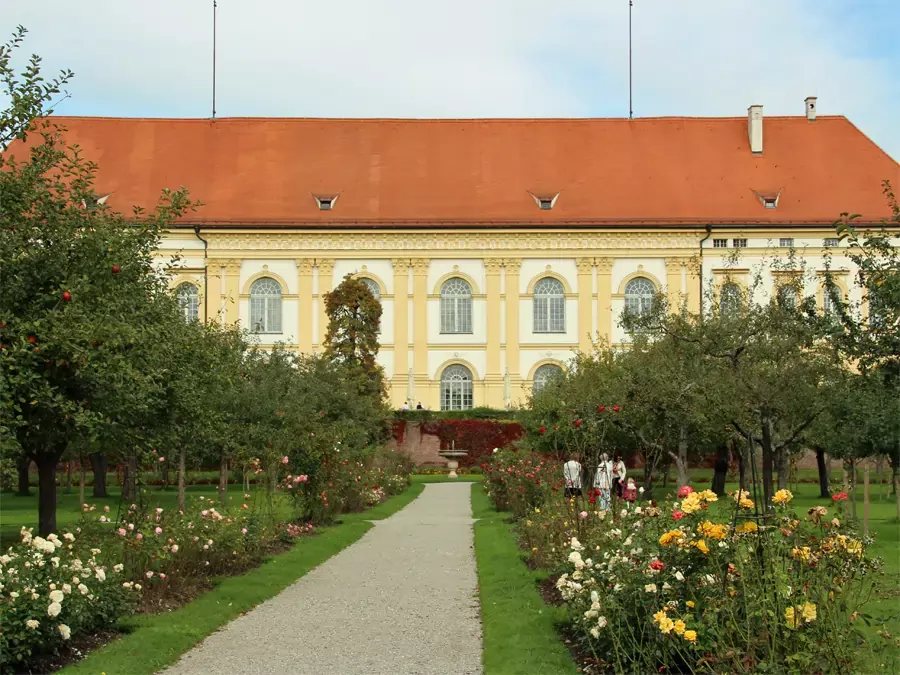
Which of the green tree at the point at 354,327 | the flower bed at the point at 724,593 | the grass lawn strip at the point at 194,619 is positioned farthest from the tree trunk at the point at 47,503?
the green tree at the point at 354,327

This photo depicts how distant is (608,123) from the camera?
5428 cm

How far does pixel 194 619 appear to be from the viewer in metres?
10.2

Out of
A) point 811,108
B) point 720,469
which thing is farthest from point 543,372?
point 720,469

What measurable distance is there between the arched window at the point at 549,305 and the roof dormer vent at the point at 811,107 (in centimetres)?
1465

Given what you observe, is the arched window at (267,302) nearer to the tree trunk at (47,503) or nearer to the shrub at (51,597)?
the tree trunk at (47,503)

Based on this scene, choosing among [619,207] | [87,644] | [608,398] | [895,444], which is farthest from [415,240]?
[87,644]

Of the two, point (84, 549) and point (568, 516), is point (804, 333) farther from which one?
point (84, 549)

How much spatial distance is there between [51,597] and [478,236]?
140ft

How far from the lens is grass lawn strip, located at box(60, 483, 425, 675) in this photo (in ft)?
27.5

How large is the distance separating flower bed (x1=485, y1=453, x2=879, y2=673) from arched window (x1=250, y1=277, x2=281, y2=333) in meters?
42.5

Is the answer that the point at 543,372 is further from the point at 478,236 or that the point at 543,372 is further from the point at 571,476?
the point at 571,476

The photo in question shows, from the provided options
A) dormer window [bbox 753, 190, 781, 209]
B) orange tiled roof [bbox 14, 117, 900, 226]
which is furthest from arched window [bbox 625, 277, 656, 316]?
dormer window [bbox 753, 190, 781, 209]

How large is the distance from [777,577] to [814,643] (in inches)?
17.8

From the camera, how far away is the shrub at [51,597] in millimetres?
7852
